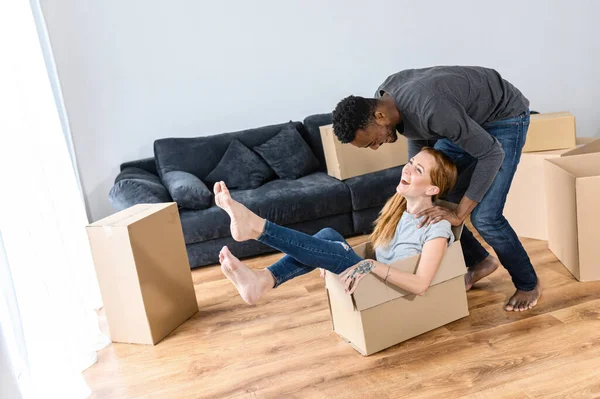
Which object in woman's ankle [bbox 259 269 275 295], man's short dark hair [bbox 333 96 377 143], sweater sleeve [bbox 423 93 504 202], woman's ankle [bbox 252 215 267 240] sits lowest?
woman's ankle [bbox 259 269 275 295]

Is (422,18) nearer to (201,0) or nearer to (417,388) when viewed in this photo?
(201,0)

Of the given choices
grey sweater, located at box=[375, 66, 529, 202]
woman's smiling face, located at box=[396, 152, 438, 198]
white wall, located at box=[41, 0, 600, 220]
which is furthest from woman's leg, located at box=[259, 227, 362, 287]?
white wall, located at box=[41, 0, 600, 220]

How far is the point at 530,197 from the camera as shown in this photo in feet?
10.6

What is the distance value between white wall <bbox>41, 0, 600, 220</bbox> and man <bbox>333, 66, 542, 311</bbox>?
2.24 m

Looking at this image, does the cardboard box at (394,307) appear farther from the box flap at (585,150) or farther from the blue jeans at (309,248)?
the box flap at (585,150)

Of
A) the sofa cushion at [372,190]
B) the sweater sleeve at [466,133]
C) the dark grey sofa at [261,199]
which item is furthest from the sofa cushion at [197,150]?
the sweater sleeve at [466,133]

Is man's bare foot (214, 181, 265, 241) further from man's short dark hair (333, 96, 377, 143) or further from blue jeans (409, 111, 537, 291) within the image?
blue jeans (409, 111, 537, 291)

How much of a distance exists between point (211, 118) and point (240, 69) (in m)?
0.47

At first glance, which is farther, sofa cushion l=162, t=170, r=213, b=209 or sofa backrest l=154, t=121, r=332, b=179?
sofa backrest l=154, t=121, r=332, b=179

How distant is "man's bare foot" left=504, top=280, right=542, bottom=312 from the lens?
2396mm

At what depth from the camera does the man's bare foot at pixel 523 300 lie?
7.86 ft

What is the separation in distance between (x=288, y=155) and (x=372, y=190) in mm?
752

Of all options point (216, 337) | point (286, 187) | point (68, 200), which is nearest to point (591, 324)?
point (216, 337)

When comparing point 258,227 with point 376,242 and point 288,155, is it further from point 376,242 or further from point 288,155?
point 288,155
